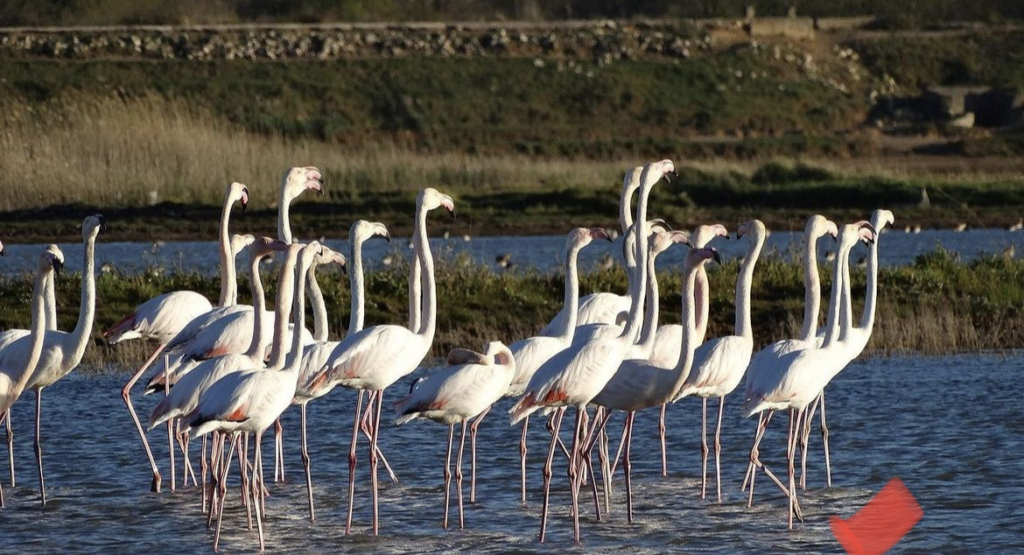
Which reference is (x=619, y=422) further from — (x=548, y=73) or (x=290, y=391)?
(x=548, y=73)

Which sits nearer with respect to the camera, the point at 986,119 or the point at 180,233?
the point at 180,233

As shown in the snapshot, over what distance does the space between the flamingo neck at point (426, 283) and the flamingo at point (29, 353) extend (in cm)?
210

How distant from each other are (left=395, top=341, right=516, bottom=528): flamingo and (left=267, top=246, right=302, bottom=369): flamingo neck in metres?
0.67

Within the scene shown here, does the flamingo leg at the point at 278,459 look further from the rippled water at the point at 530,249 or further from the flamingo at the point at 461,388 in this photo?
the rippled water at the point at 530,249

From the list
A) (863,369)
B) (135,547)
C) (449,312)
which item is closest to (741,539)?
(135,547)

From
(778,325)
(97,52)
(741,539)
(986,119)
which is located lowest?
(741,539)

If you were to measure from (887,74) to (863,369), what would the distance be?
113 ft

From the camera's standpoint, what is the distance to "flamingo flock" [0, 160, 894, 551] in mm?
8750

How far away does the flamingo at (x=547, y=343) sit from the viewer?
31.2 ft

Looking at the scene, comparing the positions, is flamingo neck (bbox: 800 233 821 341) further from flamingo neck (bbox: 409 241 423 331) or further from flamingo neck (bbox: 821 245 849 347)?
flamingo neck (bbox: 409 241 423 331)

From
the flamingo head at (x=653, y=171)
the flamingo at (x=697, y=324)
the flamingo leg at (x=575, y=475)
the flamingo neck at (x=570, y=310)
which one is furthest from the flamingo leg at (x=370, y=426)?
the flamingo head at (x=653, y=171)

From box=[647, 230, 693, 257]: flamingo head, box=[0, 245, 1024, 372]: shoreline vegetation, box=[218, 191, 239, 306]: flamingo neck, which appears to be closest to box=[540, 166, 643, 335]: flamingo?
box=[647, 230, 693, 257]: flamingo head

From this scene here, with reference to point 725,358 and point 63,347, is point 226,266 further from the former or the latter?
point 725,358

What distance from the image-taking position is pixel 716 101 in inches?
1626
